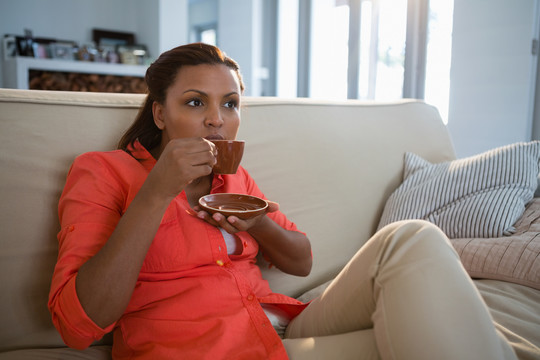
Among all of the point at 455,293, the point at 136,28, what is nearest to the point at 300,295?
the point at 455,293

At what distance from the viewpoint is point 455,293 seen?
0.76 metres

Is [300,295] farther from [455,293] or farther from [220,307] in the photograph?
[455,293]

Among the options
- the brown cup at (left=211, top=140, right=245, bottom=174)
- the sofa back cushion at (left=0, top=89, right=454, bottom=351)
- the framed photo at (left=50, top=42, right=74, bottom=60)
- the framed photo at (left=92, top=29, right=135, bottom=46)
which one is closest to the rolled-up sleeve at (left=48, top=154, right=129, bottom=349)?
the sofa back cushion at (left=0, top=89, right=454, bottom=351)

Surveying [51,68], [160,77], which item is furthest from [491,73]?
[51,68]

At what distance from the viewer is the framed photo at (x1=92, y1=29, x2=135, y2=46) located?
535 centimetres

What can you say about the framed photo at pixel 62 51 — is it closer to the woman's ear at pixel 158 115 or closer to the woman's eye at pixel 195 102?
the woman's ear at pixel 158 115

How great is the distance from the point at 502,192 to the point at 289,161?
27.6 inches

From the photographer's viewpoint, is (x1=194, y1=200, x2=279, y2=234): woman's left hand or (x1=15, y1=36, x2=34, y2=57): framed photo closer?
(x1=194, y1=200, x2=279, y2=234): woman's left hand

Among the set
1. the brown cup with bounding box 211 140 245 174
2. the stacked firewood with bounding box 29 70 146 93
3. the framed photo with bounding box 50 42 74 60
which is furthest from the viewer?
the framed photo with bounding box 50 42 74 60

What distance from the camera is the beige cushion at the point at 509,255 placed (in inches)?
49.2

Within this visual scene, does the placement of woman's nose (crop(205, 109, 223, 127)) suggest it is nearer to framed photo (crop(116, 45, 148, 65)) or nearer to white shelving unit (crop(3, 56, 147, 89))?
white shelving unit (crop(3, 56, 147, 89))

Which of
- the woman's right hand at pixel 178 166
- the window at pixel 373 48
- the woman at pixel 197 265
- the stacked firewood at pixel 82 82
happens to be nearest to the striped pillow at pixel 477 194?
the woman at pixel 197 265

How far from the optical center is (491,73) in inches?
134

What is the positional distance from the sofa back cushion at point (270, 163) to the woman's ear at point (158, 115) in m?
0.11
